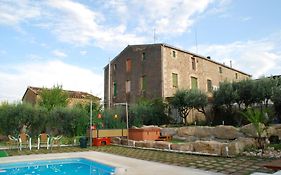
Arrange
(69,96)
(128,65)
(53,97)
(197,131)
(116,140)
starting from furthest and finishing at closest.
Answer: (69,96) < (53,97) < (128,65) < (116,140) < (197,131)

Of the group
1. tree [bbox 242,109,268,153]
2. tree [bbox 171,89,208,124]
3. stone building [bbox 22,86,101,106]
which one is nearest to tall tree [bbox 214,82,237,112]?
tree [bbox 171,89,208,124]

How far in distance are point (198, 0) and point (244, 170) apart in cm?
711

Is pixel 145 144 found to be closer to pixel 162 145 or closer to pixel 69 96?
pixel 162 145

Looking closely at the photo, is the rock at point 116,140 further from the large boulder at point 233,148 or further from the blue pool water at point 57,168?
the large boulder at point 233,148

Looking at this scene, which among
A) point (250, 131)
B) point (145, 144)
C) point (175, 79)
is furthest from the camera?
point (175, 79)

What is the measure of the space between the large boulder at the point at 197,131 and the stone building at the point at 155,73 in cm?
750

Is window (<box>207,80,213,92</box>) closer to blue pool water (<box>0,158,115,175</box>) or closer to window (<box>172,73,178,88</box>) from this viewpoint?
window (<box>172,73,178,88</box>)

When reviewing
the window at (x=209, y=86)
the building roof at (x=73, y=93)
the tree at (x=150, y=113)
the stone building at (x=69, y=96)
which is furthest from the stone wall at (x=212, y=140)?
the building roof at (x=73, y=93)

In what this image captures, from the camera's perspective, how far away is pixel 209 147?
479 inches

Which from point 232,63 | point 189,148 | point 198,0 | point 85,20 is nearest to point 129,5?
point 85,20

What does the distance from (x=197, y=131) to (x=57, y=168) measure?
9539mm

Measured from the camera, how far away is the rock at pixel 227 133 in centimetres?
1534

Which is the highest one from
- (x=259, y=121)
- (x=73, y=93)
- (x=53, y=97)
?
(x=73, y=93)

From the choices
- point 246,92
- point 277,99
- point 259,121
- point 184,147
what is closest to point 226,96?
point 246,92
